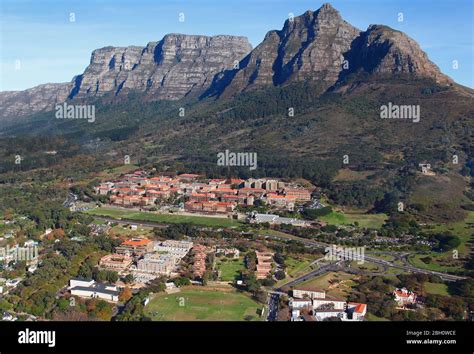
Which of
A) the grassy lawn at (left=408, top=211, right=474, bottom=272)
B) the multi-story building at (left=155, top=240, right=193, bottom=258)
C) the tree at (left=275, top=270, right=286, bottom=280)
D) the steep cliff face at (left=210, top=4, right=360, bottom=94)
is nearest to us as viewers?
the tree at (left=275, top=270, right=286, bottom=280)

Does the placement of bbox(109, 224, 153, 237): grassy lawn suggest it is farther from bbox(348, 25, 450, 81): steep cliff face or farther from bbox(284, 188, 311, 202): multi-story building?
bbox(348, 25, 450, 81): steep cliff face

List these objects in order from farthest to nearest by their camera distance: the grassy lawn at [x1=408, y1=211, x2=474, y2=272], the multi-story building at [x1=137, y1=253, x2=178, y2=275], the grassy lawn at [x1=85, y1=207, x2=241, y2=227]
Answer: the grassy lawn at [x1=85, y1=207, x2=241, y2=227] < the grassy lawn at [x1=408, y1=211, x2=474, y2=272] < the multi-story building at [x1=137, y1=253, x2=178, y2=275]

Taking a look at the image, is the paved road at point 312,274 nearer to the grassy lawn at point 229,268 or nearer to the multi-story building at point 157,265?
the grassy lawn at point 229,268

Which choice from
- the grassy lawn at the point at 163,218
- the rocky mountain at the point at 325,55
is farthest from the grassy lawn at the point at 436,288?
the rocky mountain at the point at 325,55

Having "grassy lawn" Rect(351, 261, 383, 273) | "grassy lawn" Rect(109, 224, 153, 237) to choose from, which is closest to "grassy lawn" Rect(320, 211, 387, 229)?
"grassy lawn" Rect(351, 261, 383, 273)

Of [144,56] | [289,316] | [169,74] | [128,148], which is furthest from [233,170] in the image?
[144,56]
